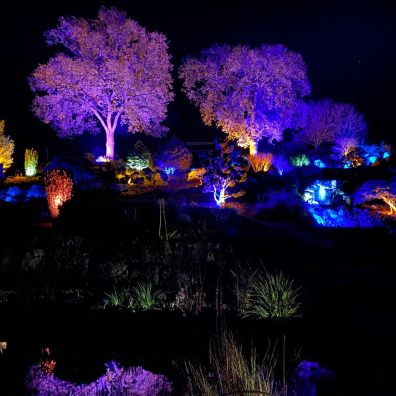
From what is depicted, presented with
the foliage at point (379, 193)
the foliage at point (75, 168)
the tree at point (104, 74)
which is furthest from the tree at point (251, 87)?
the foliage at point (75, 168)

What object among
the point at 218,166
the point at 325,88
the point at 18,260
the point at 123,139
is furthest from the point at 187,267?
the point at 325,88

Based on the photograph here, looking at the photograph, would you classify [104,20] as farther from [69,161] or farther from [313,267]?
[313,267]

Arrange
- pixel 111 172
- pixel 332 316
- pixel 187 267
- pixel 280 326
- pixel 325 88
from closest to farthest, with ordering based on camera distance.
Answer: pixel 280 326, pixel 332 316, pixel 187 267, pixel 111 172, pixel 325 88

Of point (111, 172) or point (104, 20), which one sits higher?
point (104, 20)

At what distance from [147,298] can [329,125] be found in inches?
840

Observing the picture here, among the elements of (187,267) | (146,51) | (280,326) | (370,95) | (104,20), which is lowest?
(280,326)

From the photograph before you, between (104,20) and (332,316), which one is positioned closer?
(332,316)

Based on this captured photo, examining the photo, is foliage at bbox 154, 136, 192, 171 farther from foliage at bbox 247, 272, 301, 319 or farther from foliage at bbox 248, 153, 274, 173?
foliage at bbox 247, 272, 301, 319

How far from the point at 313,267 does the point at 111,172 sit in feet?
40.0

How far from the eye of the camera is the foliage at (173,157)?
20.3 meters

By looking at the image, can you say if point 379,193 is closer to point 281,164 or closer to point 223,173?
point 223,173

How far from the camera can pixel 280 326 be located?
6105 mm

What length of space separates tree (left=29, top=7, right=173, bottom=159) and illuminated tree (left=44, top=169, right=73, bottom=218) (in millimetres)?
9321

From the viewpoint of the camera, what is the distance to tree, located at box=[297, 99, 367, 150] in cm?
2566
